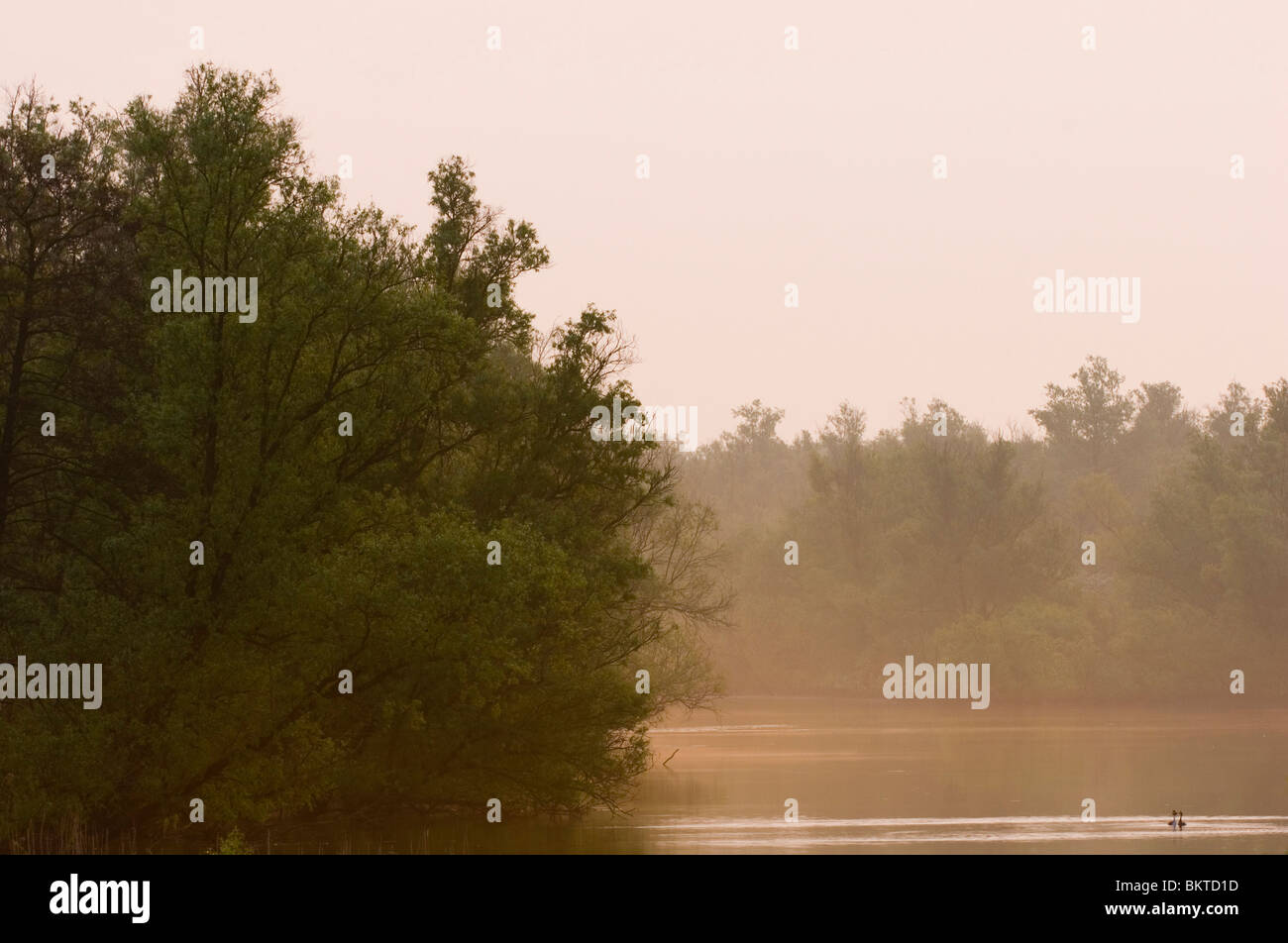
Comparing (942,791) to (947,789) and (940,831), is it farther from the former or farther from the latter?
(940,831)

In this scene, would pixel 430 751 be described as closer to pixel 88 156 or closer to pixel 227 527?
pixel 227 527

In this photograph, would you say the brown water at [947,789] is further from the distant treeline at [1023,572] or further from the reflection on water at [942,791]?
the distant treeline at [1023,572]

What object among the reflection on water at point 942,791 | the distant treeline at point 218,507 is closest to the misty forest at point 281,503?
the distant treeline at point 218,507

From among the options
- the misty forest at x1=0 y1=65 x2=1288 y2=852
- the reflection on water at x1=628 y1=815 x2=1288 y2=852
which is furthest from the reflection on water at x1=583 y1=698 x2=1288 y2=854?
the misty forest at x1=0 y1=65 x2=1288 y2=852

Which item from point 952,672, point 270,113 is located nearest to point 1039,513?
point 952,672

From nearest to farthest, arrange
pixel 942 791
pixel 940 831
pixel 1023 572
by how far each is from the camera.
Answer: pixel 940 831, pixel 942 791, pixel 1023 572

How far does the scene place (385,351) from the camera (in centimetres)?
3191

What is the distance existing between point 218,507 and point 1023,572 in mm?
77068

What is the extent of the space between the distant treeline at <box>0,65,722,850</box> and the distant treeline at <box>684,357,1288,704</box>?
43.1m

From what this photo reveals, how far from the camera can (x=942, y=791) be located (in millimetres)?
45156

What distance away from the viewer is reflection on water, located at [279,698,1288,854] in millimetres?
33281

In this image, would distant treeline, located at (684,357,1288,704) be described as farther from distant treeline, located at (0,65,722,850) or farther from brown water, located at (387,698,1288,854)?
distant treeline, located at (0,65,722,850)

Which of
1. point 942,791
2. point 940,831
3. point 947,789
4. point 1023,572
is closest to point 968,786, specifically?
point 947,789
